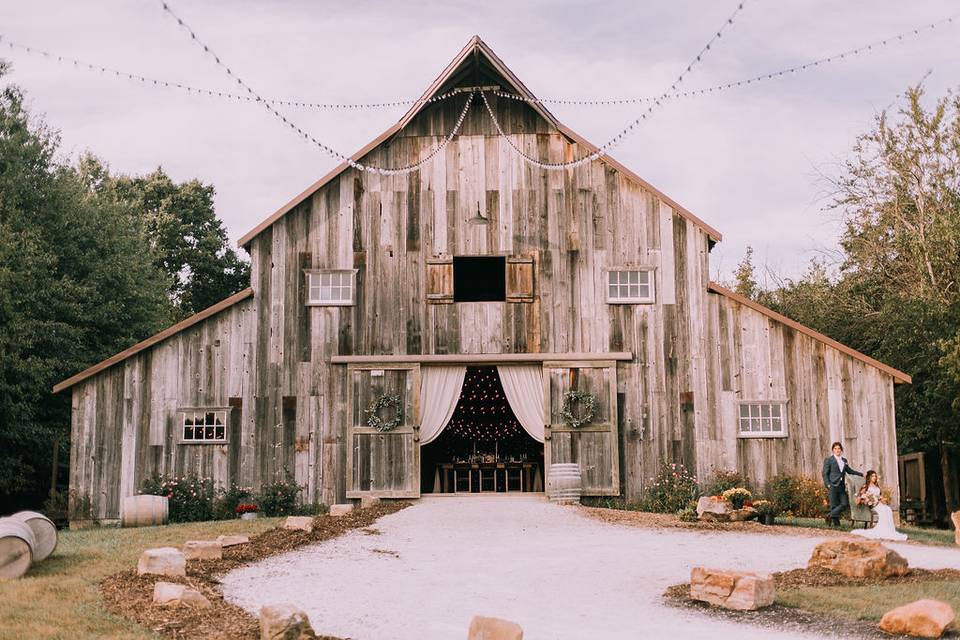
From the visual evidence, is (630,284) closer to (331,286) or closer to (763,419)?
(763,419)

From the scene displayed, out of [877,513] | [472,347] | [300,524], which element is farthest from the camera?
[472,347]

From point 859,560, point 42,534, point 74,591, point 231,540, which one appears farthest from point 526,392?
point 74,591

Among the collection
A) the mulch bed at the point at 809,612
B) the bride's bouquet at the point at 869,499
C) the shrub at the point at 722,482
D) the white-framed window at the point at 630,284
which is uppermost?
the white-framed window at the point at 630,284

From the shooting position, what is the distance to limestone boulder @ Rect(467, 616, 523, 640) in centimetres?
756

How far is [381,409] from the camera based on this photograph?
20766 millimetres

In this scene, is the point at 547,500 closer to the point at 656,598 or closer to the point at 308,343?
the point at 308,343

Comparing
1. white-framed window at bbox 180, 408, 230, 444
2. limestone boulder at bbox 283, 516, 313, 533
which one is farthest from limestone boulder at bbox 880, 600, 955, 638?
white-framed window at bbox 180, 408, 230, 444

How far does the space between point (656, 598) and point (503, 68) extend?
13.2m

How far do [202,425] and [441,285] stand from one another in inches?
220

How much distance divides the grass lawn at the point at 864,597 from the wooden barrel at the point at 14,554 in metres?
→ 8.00

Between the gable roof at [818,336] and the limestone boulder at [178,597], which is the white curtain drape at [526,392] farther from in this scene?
the limestone boulder at [178,597]

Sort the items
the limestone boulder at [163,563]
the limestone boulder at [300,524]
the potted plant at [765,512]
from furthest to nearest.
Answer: the potted plant at [765,512] < the limestone boulder at [300,524] < the limestone boulder at [163,563]

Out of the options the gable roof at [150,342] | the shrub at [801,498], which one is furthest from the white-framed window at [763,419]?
the gable roof at [150,342]

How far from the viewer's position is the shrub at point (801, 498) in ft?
65.6
